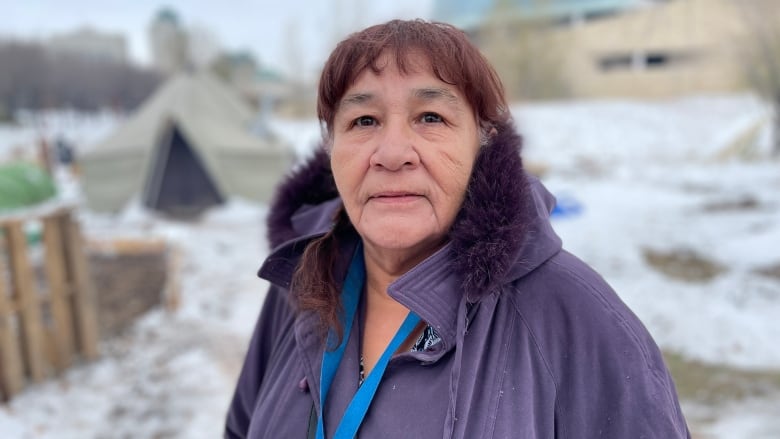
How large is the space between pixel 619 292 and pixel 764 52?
14440 millimetres

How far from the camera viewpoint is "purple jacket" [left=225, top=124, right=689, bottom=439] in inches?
48.3

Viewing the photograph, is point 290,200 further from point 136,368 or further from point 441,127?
point 136,368

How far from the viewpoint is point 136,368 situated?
15.8 feet

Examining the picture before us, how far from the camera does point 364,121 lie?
149 centimetres

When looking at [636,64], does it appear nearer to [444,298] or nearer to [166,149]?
[166,149]

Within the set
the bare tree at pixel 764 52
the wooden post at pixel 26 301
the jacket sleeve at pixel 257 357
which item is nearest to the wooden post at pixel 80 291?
the wooden post at pixel 26 301

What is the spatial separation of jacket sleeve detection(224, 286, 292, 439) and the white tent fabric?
404 inches

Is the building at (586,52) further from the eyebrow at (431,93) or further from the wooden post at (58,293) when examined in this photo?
the eyebrow at (431,93)

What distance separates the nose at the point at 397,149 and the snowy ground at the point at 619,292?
0.86m

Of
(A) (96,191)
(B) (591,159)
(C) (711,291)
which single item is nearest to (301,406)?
(C) (711,291)

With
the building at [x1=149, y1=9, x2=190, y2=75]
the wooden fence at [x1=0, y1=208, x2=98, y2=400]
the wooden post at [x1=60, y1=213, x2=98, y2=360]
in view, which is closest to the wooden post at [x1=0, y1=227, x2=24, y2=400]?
the wooden fence at [x1=0, y1=208, x2=98, y2=400]

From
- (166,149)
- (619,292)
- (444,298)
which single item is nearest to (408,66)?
(444,298)

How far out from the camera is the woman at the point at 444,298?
1239 mm

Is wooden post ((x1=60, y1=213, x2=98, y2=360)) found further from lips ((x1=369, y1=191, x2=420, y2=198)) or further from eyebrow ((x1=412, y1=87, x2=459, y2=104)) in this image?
eyebrow ((x1=412, y1=87, x2=459, y2=104))
